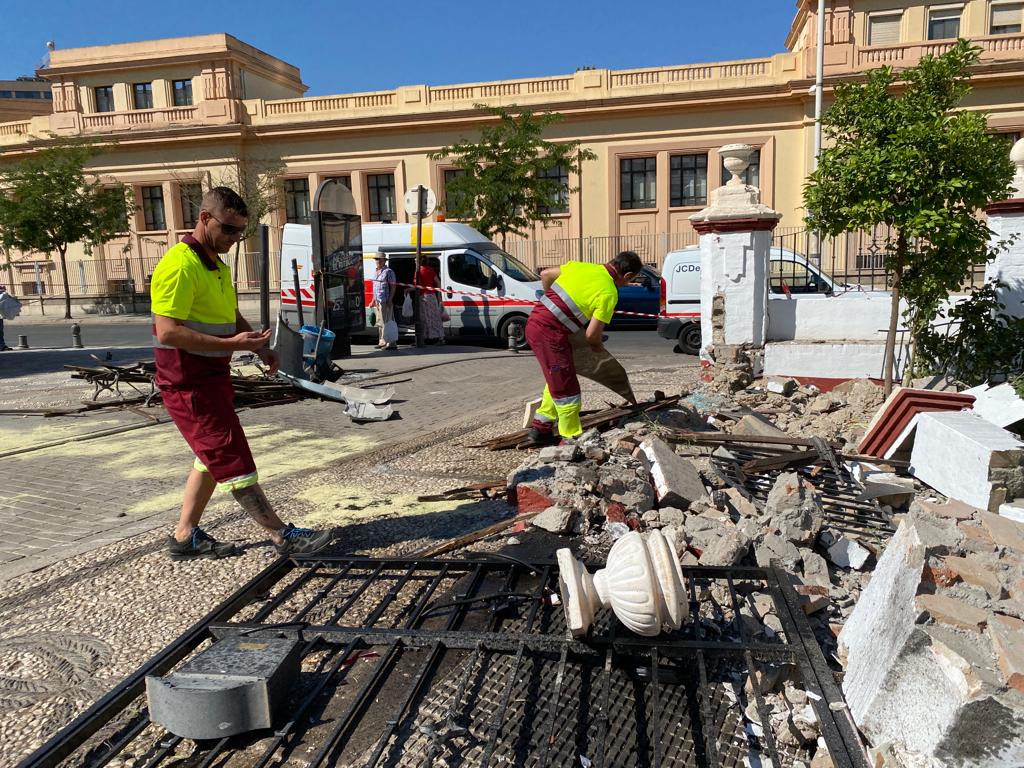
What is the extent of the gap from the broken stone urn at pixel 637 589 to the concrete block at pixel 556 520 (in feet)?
4.46

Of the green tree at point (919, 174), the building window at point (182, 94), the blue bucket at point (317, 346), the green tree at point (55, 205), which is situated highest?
the building window at point (182, 94)

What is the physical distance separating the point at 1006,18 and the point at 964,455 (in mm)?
30086

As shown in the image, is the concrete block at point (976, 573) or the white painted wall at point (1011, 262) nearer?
the concrete block at point (976, 573)

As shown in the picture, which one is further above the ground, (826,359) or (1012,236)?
(1012,236)

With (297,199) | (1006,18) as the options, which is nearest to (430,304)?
(297,199)

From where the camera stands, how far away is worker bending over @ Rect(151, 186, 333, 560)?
143 inches

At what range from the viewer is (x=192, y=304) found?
3.71m

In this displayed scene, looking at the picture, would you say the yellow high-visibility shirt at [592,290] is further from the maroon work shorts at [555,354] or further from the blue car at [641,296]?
the blue car at [641,296]

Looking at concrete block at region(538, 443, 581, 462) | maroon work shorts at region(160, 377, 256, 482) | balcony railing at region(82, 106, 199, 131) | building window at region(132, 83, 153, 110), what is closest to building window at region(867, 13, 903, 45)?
balcony railing at region(82, 106, 199, 131)

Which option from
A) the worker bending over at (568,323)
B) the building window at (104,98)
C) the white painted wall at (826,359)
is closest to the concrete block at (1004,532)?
the worker bending over at (568,323)

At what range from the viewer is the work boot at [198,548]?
414 cm

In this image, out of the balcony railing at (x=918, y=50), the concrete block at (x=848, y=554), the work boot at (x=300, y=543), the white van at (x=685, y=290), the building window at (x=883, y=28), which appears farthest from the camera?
the building window at (x=883, y=28)

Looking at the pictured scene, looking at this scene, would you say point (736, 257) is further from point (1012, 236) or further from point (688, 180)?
point (688, 180)

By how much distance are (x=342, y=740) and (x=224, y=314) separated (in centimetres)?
230
